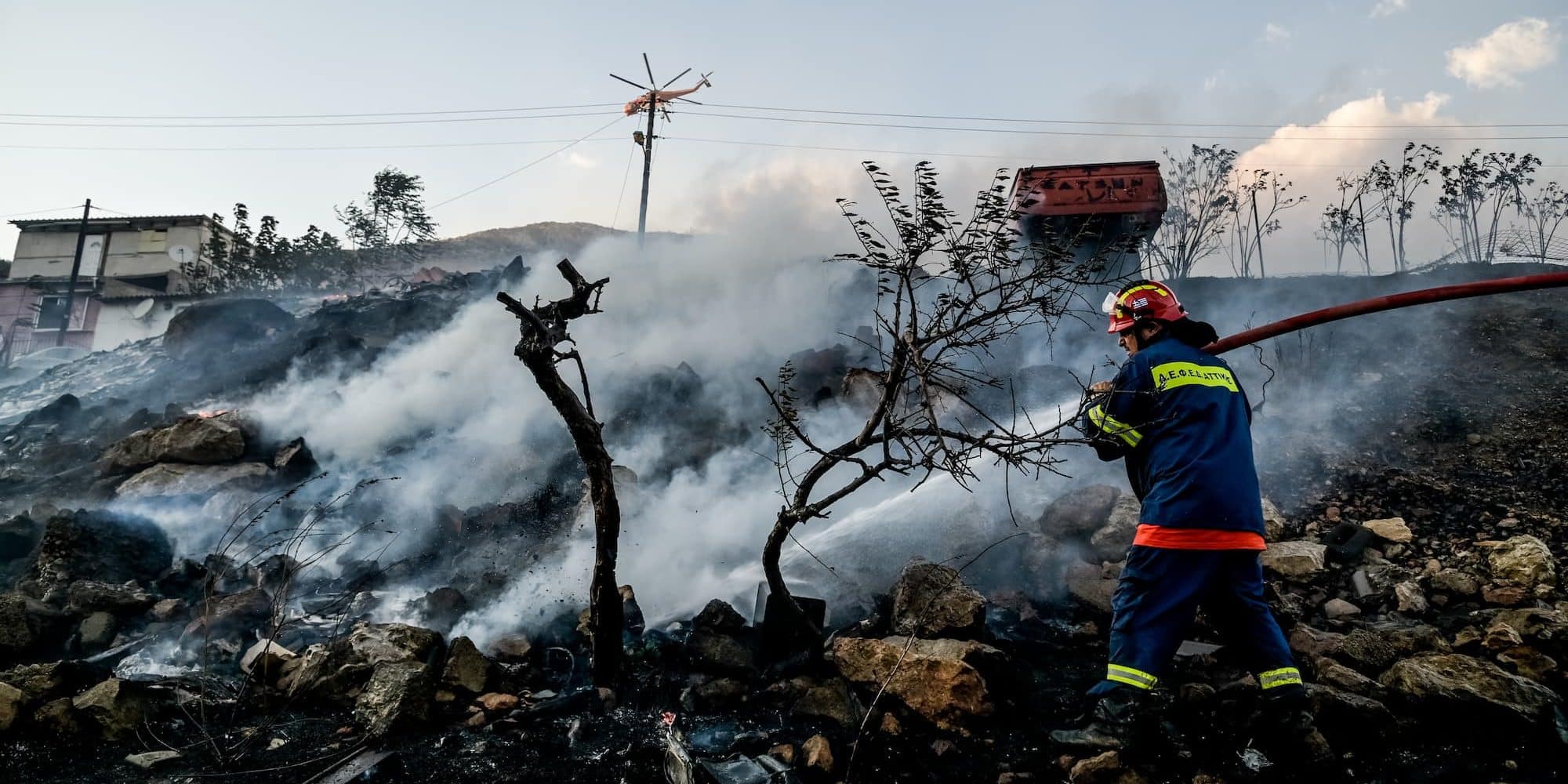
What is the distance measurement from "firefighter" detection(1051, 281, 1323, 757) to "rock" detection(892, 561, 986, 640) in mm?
975

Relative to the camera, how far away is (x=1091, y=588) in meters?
5.16

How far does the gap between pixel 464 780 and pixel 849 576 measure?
11.3ft

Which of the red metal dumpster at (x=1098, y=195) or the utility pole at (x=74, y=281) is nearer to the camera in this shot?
the red metal dumpster at (x=1098, y=195)

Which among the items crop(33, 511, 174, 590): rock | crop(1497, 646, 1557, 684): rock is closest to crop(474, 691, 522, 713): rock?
crop(33, 511, 174, 590): rock

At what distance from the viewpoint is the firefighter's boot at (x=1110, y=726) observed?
3101 millimetres

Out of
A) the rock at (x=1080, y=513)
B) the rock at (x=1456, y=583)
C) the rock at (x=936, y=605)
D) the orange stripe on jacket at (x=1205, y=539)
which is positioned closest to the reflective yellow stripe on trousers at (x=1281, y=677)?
the orange stripe on jacket at (x=1205, y=539)

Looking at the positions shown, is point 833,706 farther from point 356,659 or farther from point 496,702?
point 356,659

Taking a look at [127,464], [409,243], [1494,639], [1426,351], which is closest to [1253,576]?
[1494,639]

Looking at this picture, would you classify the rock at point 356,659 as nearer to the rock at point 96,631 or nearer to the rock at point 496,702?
the rock at point 496,702

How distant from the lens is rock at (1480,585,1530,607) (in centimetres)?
448

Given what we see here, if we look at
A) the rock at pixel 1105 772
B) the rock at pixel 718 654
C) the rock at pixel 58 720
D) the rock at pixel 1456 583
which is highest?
the rock at pixel 1456 583

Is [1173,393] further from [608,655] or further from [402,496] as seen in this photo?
[402,496]

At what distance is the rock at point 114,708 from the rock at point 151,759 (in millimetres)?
325

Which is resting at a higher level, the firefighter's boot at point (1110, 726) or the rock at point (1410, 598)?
the rock at point (1410, 598)
